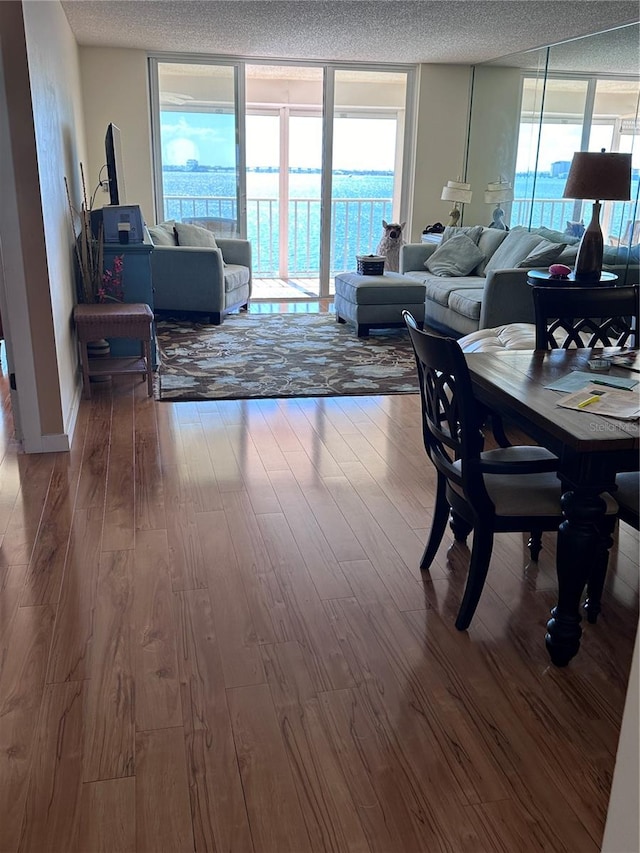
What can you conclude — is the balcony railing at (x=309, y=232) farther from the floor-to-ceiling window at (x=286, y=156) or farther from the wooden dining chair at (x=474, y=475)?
the wooden dining chair at (x=474, y=475)

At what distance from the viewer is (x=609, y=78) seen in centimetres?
564

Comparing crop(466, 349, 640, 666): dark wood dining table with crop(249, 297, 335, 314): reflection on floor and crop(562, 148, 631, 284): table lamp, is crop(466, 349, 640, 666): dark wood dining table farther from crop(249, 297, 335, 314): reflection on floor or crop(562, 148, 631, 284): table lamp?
crop(249, 297, 335, 314): reflection on floor

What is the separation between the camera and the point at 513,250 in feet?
19.2

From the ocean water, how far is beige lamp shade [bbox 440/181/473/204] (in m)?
0.49

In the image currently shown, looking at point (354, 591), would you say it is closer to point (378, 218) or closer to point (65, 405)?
point (65, 405)

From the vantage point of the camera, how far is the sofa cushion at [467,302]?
5316mm

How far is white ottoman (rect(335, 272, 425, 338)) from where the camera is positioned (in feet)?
19.6

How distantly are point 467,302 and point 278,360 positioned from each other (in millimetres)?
1471

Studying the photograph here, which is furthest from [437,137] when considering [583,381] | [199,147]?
[583,381]

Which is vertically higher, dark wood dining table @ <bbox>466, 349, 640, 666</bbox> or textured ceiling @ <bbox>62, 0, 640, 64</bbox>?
textured ceiling @ <bbox>62, 0, 640, 64</bbox>

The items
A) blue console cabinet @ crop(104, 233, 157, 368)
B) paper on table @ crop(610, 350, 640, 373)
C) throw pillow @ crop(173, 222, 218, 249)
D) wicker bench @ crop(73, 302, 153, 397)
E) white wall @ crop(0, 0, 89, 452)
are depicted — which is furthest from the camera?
throw pillow @ crop(173, 222, 218, 249)

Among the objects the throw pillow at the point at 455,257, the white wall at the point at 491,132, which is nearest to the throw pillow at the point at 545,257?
the throw pillow at the point at 455,257

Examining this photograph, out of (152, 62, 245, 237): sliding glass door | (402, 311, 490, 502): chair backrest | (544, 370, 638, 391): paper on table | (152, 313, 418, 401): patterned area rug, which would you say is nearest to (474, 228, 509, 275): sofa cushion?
(152, 313, 418, 401): patterned area rug

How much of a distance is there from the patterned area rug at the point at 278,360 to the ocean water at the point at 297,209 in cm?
163
